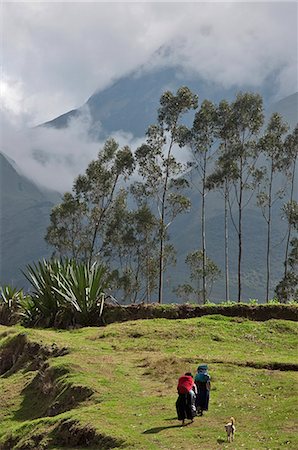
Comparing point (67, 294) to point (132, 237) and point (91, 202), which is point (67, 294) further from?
point (132, 237)

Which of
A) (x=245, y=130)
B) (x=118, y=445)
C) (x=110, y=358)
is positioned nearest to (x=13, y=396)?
(x=110, y=358)

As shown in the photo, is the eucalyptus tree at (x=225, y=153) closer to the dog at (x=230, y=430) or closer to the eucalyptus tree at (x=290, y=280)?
the eucalyptus tree at (x=290, y=280)

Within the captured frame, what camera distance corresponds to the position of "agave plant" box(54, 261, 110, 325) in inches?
868

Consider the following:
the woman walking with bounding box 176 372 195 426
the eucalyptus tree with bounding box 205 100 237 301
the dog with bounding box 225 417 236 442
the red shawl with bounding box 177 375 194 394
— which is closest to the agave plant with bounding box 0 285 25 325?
the eucalyptus tree with bounding box 205 100 237 301

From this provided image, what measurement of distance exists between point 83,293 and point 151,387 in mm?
9408

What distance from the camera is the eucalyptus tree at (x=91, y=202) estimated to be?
1802 inches


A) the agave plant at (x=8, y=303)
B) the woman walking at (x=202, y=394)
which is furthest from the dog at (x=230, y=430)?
the agave plant at (x=8, y=303)

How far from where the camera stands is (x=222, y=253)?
168 meters

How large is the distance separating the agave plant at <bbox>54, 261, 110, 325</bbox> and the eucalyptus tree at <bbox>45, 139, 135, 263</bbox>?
1655 centimetres

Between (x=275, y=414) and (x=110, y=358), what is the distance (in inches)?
243

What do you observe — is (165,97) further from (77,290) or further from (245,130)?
(77,290)

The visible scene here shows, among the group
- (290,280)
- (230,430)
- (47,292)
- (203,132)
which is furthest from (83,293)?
(290,280)

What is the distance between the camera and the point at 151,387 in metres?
12.9

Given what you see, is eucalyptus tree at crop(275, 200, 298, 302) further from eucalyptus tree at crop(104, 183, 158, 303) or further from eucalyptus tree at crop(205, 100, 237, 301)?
eucalyptus tree at crop(104, 183, 158, 303)
